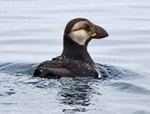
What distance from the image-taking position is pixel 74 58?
40.0ft

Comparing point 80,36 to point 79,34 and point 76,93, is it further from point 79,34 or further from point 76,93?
point 76,93

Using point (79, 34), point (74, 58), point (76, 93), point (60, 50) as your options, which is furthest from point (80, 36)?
point (60, 50)

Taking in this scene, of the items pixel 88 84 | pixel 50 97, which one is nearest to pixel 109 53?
pixel 88 84

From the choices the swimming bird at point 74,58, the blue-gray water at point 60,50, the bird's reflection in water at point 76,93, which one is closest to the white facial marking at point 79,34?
the swimming bird at point 74,58

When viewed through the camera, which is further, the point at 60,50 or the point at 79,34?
the point at 60,50

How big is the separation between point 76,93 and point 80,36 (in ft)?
5.54

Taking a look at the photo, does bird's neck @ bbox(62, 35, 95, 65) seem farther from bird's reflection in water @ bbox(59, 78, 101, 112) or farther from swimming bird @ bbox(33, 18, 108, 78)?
bird's reflection in water @ bbox(59, 78, 101, 112)

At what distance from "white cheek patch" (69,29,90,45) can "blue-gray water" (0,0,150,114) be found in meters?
0.63

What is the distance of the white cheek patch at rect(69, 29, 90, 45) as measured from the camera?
40.1 feet

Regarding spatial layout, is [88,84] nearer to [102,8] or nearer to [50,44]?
[50,44]

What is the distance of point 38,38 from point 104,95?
225 inches

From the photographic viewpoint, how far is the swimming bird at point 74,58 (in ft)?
37.3

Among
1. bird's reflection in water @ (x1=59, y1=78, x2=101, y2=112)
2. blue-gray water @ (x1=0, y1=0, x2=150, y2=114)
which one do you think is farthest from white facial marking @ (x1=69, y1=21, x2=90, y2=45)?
bird's reflection in water @ (x1=59, y1=78, x2=101, y2=112)

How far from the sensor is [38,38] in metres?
16.4
